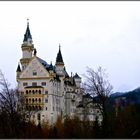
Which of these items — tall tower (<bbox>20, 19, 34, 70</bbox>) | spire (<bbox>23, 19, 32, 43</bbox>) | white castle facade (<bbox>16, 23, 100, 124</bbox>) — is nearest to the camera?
white castle facade (<bbox>16, 23, 100, 124</bbox>)

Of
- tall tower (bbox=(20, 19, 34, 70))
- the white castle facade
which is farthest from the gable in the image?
tall tower (bbox=(20, 19, 34, 70))

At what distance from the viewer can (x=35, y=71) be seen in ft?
296

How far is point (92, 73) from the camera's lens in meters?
36.2

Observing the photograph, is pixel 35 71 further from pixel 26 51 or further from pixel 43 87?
pixel 26 51

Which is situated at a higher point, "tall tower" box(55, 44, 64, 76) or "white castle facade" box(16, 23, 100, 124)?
"tall tower" box(55, 44, 64, 76)

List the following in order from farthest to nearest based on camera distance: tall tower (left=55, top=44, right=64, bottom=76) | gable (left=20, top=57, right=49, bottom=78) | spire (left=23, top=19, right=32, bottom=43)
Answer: spire (left=23, top=19, right=32, bottom=43) → tall tower (left=55, top=44, right=64, bottom=76) → gable (left=20, top=57, right=49, bottom=78)

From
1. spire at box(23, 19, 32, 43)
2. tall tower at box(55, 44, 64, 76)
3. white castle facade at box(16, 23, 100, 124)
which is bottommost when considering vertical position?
white castle facade at box(16, 23, 100, 124)

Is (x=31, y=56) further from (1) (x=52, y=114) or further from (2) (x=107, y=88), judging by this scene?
(2) (x=107, y=88)

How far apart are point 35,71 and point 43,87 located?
3829 millimetres

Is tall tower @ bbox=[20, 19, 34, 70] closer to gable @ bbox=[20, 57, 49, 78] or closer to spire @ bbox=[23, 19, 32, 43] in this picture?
spire @ bbox=[23, 19, 32, 43]

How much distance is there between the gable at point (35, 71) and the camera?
90.0 m

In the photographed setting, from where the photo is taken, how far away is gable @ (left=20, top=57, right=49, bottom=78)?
295 ft

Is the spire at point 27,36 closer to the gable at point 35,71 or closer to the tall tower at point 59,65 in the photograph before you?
the tall tower at point 59,65

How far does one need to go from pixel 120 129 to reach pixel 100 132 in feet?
5.81
